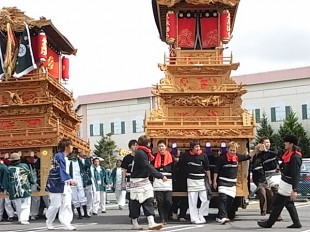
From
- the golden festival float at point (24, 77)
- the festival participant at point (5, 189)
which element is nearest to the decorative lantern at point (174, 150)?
the festival participant at point (5, 189)

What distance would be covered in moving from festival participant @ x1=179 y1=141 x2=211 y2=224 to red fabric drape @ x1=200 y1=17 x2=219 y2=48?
682 cm

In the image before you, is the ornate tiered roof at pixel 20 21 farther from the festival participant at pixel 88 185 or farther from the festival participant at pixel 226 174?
the festival participant at pixel 226 174

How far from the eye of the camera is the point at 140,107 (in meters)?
59.6

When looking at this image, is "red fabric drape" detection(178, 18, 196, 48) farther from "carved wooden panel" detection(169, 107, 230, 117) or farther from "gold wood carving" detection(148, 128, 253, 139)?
"gold wood carving" detection(148, 128, 253, 139)

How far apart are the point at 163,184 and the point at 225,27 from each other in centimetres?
775

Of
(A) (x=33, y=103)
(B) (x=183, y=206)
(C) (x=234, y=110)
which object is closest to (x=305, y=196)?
(C) (x=234, y=110)

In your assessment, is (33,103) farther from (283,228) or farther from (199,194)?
(283,228)

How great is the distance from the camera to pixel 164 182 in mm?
12922

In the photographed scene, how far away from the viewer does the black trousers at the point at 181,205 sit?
47.3 ft

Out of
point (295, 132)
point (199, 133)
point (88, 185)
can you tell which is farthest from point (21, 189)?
point (295, 132)

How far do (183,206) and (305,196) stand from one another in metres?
10.3

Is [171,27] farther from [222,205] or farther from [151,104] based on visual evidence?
[151,104]

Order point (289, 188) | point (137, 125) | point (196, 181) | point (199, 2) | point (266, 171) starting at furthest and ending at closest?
1. point (137, 125)
2. point (199, 2)
3. point (266, 171)
4. point (196, 181)
5. point (289, 188)

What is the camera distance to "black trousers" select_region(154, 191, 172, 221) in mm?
13055
